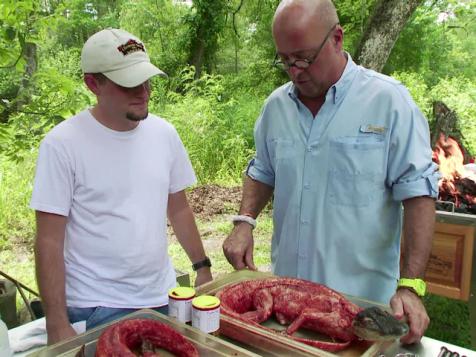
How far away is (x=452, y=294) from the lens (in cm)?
347

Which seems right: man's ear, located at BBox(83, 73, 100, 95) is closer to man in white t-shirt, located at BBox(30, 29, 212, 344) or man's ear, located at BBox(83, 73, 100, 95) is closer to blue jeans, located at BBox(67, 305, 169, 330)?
man in white t-shirt, located at BBox(30, 29, 212, 344)

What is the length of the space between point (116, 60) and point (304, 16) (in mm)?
905

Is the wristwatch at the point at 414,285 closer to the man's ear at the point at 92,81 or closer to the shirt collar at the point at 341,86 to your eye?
the shirt collar at the point at 341,86

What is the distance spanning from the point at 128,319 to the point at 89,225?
29.5 inches

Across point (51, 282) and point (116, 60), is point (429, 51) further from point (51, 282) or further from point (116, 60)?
point (51, 282)

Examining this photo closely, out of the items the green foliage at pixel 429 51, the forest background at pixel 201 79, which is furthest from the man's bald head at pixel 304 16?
the green foliage at pixel 429 51

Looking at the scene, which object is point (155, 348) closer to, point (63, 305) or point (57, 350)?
point (57, 350)

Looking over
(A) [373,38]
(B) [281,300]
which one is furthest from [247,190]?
(A) [373,38]

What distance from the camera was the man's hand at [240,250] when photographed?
7.06ft

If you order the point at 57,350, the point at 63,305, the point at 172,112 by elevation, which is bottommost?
the point at 63,305

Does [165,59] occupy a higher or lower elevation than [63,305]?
higher

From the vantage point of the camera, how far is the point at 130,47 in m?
2.29

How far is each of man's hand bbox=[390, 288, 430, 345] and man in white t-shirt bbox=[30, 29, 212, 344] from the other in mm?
Result: 1199

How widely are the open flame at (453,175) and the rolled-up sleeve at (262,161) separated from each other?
2016mm
